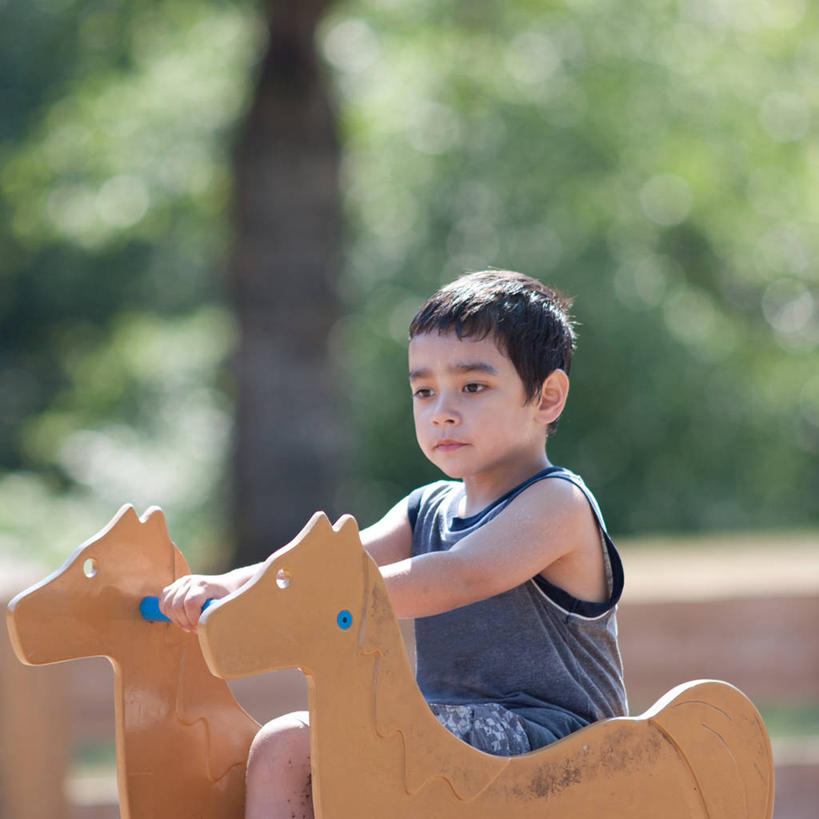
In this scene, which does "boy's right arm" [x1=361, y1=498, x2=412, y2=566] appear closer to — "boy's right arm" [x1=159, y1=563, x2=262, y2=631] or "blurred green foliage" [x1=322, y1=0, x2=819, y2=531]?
"boy's right arm" [x1=159, y1=563, x2=262, y2=631]

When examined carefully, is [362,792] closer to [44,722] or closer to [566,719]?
[566,719]

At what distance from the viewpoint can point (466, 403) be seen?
2.14m

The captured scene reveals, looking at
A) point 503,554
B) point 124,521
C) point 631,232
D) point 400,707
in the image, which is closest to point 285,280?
point 124,521

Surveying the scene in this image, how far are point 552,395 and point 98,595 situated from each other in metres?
0.86

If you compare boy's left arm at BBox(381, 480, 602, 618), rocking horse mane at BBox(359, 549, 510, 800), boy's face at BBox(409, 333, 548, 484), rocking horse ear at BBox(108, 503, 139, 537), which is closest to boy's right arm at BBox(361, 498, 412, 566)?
boy's face at BBox(409, 333, 548, 484)

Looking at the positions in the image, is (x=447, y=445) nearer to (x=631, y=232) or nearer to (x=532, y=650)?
(x=532, y=650)

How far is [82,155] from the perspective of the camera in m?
9.73

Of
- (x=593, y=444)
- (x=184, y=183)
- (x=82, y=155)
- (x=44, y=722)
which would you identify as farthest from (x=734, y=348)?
(x=44, y=722)

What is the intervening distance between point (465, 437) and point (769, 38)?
8.72 meters

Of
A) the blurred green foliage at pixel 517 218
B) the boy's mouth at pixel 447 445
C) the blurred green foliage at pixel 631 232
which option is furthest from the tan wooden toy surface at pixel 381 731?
the blurred green foliage at pixel 631 232

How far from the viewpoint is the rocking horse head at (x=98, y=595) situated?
1.97 m

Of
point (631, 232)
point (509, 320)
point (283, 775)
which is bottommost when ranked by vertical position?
point (283, 775)

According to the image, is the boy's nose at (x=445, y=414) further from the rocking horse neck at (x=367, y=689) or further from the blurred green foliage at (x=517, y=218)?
the blurred green foliage at (x=517, y=218)

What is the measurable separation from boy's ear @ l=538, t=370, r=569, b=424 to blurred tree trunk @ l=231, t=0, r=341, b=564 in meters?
3.96
